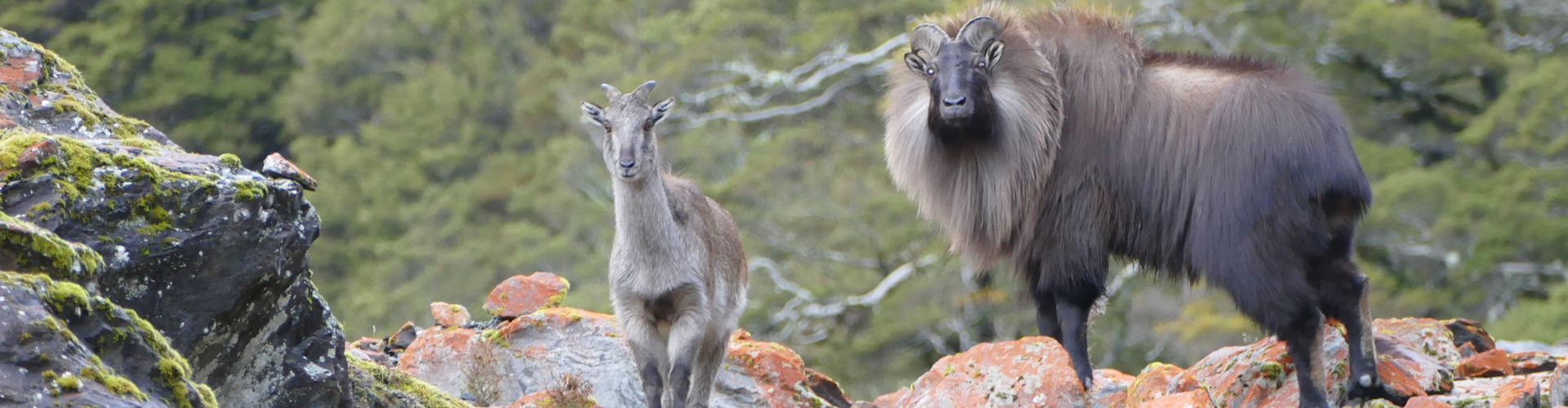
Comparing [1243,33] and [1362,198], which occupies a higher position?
[1243,33]

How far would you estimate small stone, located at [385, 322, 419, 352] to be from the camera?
9773 millimetres

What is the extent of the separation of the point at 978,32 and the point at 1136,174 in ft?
3.70

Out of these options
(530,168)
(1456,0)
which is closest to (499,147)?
(530,168)

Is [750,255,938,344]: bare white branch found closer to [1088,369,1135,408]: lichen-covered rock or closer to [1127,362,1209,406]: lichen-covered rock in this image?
[1088,369,1135,408]: lichen-covered rock

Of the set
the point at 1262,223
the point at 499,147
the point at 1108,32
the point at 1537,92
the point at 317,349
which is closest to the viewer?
the point at 317,349

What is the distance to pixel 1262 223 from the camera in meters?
7.80

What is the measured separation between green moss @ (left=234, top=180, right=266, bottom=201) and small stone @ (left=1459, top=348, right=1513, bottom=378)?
5846 mm

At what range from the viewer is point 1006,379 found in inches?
321

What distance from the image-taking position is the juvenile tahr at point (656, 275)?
26.5ft

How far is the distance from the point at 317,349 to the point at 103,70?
3790 cm

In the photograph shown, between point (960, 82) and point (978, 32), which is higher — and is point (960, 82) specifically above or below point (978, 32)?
below

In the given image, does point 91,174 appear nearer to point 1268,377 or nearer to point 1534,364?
point 1268,377

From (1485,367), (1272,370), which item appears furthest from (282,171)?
(1485,367)

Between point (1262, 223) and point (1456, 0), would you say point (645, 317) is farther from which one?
point (1456, 0)
